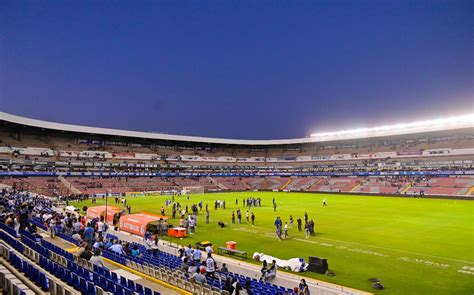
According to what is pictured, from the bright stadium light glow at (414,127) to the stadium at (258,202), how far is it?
13.4 inches

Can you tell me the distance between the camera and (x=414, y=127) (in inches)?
3002

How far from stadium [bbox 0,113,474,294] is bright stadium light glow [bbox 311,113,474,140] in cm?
34

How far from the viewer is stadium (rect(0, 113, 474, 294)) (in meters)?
13.7

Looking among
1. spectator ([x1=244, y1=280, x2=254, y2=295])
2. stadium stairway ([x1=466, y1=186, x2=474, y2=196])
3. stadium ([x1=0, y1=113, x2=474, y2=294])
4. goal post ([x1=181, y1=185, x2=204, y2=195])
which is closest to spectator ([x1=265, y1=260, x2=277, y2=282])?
stadium ([x1=0, y1=113, x2=474, y2=294])

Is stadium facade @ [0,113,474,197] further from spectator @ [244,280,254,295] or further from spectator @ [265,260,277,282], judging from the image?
spectator @ [244,280,254,295]

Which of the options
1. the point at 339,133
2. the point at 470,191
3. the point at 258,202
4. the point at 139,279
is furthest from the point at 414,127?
the point at 139,279

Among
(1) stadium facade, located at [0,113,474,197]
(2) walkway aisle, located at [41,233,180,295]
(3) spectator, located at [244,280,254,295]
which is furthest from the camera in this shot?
(1) stadium facade, located at [0,113,474,197]

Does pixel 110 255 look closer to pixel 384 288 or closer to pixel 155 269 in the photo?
pixel 155 269

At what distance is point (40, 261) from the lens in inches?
424

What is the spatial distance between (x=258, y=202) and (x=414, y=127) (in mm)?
49623

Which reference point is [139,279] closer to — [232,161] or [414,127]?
[414,127]

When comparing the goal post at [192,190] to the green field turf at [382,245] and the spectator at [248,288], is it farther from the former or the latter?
the spectator at [248,288]

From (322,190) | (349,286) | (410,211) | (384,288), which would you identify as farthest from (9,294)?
(322,190)

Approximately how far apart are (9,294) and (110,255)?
8.68m
